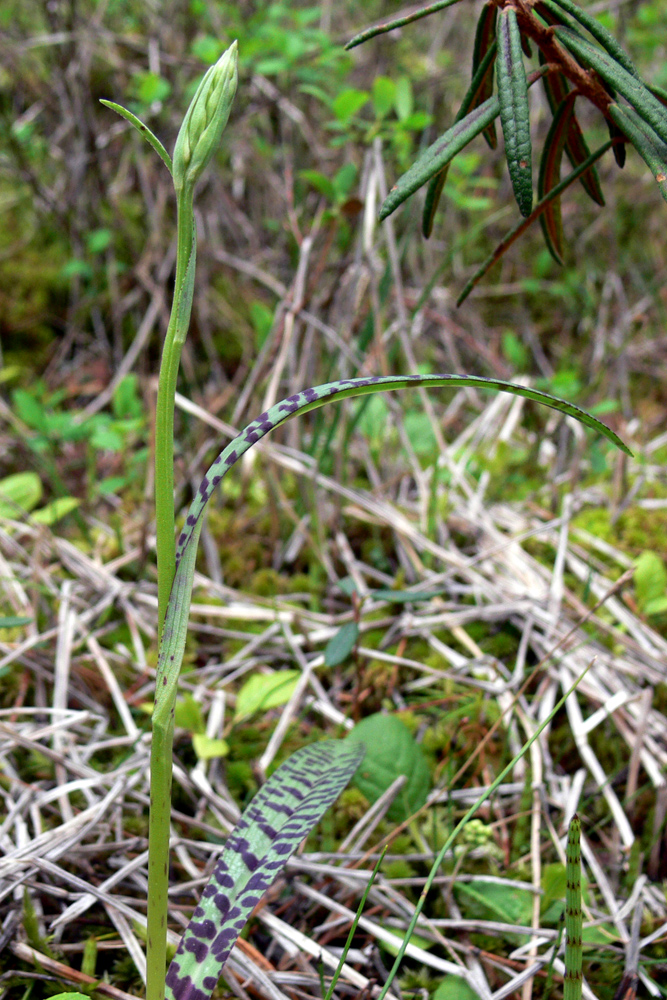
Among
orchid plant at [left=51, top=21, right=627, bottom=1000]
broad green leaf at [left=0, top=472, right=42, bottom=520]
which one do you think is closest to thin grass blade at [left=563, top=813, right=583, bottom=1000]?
orchid plant at [left=51, top=21, right=627, bottom=1000]

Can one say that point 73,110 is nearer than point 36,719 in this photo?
No

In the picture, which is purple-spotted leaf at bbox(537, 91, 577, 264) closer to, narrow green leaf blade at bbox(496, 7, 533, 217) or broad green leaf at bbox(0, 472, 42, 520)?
narrow green leaf blade at bbox(496, 7, 533, 217)

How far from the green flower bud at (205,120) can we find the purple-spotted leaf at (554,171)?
42 cm

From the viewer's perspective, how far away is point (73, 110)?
2393 mm

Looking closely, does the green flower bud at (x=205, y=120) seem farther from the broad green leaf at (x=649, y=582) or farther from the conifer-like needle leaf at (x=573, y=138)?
the broad green leaf at (x=649, y=582)

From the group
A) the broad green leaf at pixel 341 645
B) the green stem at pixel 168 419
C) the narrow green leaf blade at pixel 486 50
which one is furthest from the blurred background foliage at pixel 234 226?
the green stem at pixel 168 419

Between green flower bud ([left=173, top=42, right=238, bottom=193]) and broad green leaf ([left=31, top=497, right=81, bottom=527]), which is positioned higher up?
green flower bud ([left=173, top=42, right=238, bottom=193])

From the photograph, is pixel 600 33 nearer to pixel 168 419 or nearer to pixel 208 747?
pixel 168 419

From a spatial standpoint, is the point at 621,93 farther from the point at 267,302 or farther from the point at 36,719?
the point at 267,302

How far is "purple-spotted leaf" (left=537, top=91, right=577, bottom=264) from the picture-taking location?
858mm

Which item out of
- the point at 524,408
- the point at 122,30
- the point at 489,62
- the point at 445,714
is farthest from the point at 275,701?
the point at 122,30

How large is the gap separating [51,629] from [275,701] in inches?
19.8

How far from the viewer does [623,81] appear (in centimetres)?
73

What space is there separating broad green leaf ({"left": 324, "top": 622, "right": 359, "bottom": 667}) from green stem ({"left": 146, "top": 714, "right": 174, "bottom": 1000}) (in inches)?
19.9
